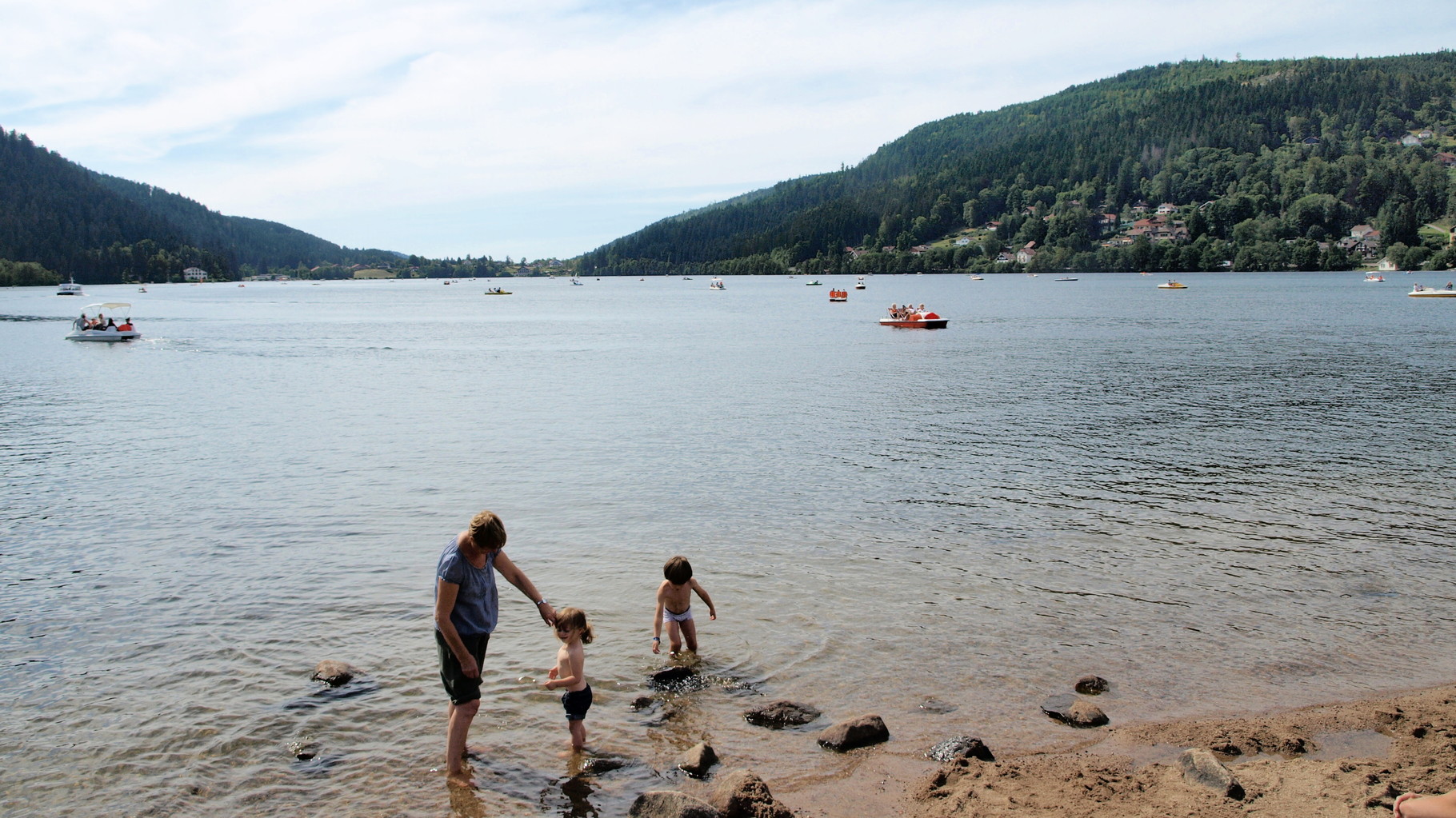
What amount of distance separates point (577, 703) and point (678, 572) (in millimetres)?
2529

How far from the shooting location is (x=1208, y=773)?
28.4 feet

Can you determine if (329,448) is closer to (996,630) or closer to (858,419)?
(858,419)

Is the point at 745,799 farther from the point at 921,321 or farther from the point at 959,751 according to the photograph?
the point at 921,321

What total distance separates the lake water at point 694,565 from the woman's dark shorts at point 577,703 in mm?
514

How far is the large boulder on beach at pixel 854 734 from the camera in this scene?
9.70 metres

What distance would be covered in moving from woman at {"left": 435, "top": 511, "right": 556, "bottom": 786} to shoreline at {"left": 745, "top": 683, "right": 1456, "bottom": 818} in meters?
3.01

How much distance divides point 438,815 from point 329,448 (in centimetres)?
2224

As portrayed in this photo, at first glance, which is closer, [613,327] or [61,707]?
[61,707]

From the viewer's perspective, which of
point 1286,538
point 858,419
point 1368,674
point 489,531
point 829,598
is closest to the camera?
point 489,531

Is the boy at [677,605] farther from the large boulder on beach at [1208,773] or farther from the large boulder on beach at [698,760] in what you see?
the large boulder on beach at [1208,773]

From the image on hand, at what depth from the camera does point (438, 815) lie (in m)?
8.54

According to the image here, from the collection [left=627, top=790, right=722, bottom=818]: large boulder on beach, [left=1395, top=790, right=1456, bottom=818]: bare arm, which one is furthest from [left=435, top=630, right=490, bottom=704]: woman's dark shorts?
[left=1395, top=790, right=1456, bottom=818]: bare arm

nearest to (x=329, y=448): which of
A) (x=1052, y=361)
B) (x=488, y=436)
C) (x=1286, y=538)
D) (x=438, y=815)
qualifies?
(x=488, y=436)

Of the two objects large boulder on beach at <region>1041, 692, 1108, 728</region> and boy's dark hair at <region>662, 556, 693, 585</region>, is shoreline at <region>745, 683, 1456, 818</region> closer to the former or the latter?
large boulder on beach at <region>1041, 692, 1108, 728</region>
